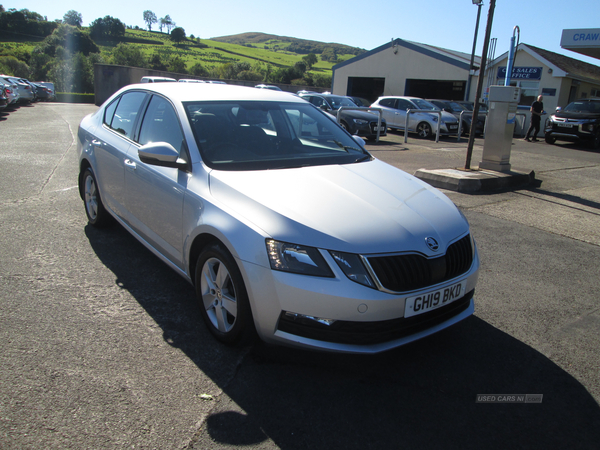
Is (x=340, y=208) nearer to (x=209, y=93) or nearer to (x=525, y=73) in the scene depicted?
(x=209, y=93)

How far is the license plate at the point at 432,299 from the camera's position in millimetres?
2515

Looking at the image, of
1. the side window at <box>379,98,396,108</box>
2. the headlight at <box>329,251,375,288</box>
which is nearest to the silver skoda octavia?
the headlight at <box>329,251,375,288</box>

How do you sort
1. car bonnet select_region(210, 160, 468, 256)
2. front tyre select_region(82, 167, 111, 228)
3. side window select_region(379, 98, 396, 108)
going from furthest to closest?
side window select_region(379, 98, 396, 108)
front tyre select_region(82, 167, 111, 228)
car bonnet select_region(210, 160, 468, 256)

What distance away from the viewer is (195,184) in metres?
3.07

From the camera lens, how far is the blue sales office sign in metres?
23.6

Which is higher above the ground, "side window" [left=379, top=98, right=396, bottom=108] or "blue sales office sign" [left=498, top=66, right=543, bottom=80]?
"blue sales office sign" [left=498, top=66, right=543, bottom=80]

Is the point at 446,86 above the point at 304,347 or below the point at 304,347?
above

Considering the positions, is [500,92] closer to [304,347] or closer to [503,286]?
[503,286]

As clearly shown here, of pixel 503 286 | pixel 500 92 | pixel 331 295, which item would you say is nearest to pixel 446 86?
pixel 500 92

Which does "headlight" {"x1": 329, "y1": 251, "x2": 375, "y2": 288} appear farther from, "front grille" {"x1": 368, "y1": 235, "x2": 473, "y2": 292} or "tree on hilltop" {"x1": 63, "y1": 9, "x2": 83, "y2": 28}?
"tree on hilltop" {"x1": 63, "y1": 9, "x2": 83, "y2": 28}

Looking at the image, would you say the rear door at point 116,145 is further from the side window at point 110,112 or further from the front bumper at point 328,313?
the front bumper at point 328,313

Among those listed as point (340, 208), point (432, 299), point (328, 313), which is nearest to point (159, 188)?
point (340, 208)

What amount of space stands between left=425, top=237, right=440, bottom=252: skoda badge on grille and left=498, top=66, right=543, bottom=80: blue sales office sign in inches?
989

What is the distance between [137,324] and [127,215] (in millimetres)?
1267
